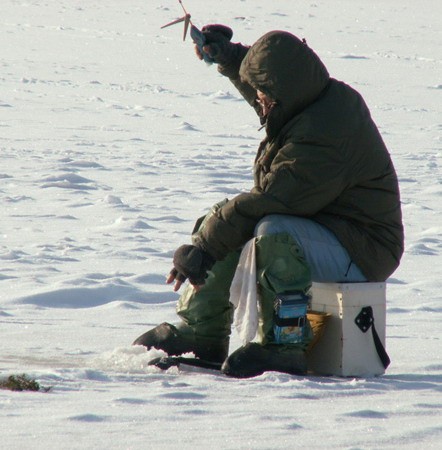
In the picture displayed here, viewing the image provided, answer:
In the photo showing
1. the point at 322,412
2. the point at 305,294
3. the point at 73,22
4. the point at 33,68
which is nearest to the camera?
the point at 322,412

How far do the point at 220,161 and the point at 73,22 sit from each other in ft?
56.5

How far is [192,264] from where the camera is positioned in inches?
144

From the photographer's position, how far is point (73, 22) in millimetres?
26344

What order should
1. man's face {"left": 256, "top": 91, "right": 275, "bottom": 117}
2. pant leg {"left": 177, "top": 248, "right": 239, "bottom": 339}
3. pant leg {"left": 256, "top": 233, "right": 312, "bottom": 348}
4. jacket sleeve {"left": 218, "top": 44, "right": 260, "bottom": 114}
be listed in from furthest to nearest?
jacket sleeve {"left": 218, "top": 44, "right": 260, "bottom": 114} < pant leg {"left": 177, "top": 248, "right": 239, "bottom": 339} < man's face {"left": 256, "top": 91, "right": 275, "bottom": 117} < pant leg {"left": 256, "top": 233, "right": 312, "bottom": 348}

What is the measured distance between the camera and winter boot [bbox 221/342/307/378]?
3.60 m

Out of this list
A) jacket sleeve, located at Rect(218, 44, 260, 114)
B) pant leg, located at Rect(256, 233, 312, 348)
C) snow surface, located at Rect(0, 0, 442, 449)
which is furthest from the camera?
jacket sleeve, located at Rect(218, 44, 260, 114)

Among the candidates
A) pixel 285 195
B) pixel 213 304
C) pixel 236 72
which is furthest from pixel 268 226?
pixel 236 72

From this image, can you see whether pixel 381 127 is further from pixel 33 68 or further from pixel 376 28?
pixel 376 28

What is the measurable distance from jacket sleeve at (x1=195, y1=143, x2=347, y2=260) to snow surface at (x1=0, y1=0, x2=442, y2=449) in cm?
48

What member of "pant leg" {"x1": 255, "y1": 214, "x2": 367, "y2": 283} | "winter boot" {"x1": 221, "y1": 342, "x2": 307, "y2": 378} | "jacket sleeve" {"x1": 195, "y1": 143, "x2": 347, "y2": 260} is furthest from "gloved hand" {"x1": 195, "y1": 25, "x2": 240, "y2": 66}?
"winter boot" {"x1": 221, "y1": 342, "x2": 307, "y2": 378}

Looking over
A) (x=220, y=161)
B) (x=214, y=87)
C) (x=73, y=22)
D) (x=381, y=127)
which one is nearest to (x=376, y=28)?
(x=73, y=22)

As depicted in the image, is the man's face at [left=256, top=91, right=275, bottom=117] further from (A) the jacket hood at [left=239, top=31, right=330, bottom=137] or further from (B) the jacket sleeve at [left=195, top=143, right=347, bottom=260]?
(B) the jacket sleeve at [left=195, top=143, right=347, bottom=260]

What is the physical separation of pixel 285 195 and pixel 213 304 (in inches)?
21.0

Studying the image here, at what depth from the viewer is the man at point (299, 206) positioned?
363cm
